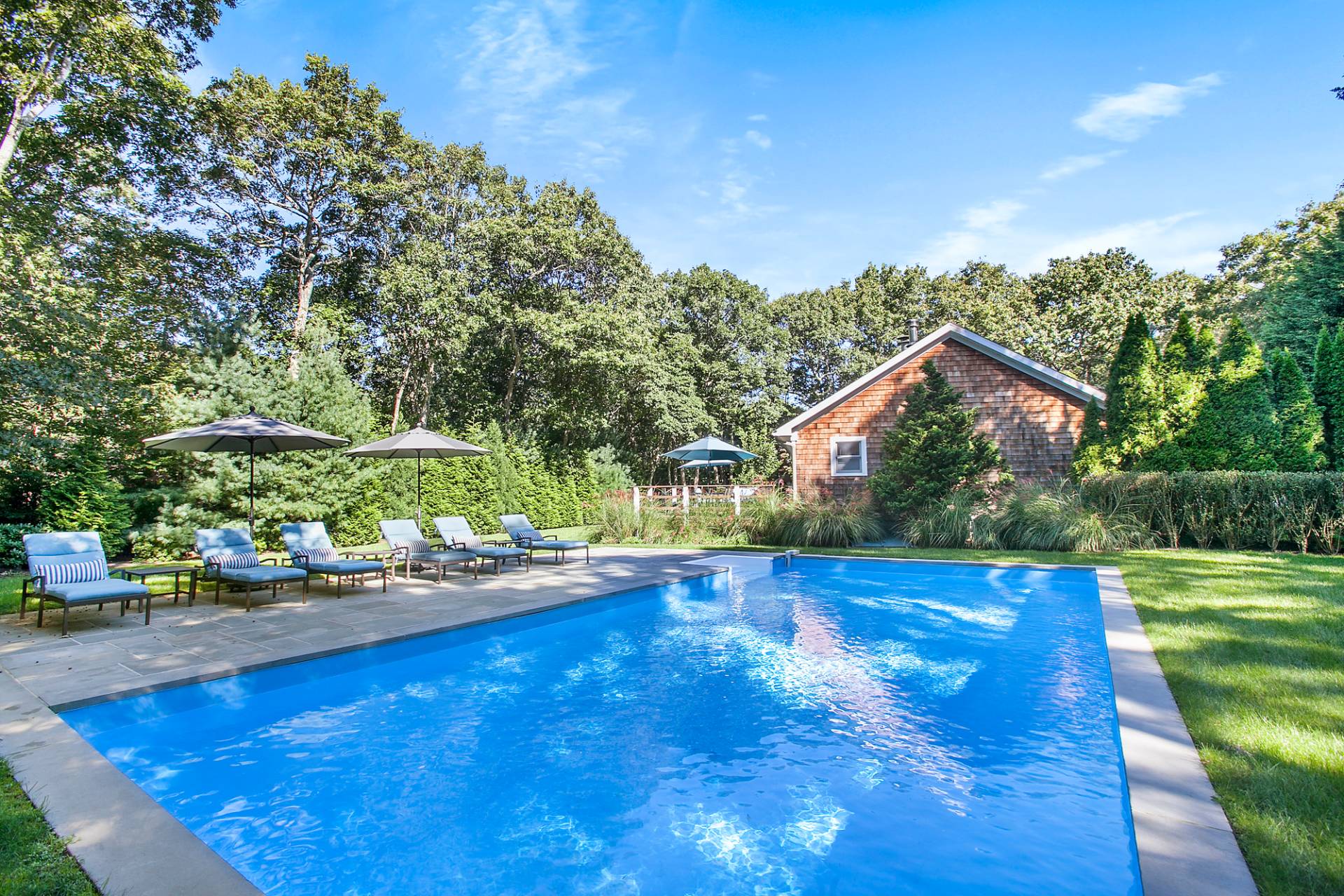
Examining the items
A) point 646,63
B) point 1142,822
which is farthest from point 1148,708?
point 646,63

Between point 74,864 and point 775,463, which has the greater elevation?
point 775,463

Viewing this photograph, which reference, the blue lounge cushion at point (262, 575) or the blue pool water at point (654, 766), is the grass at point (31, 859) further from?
the blue lounge cushion at point (262, 575)

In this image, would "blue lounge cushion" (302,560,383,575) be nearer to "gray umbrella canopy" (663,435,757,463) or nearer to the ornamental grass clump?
the ornamental grass clump

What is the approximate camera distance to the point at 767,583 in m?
11.0

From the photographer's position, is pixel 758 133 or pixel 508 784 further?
pixel 758 133

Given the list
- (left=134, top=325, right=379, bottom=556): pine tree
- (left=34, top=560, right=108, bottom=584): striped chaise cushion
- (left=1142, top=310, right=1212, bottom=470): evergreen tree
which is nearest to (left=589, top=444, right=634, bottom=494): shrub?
(left=134, top=325, right=379, bottom=556): pine tree

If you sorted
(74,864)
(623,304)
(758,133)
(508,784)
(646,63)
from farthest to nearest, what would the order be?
1. (623,304)
2. (758,133)
3. (646,63)
4. (508,784)
5. (74,864)

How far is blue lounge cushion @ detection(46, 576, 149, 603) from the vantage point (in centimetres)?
629

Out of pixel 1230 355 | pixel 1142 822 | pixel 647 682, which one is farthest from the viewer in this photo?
pixel 1230 355

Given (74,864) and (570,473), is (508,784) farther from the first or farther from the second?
(570,473)

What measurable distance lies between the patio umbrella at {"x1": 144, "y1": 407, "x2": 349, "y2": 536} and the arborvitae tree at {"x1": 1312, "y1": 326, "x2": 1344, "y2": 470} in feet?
60.9

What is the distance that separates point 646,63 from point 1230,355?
14156 mm

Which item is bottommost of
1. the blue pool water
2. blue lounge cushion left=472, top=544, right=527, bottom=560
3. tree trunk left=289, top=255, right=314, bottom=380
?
Answer: the blue pool water

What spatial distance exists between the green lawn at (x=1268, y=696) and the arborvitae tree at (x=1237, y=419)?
16.5ft
